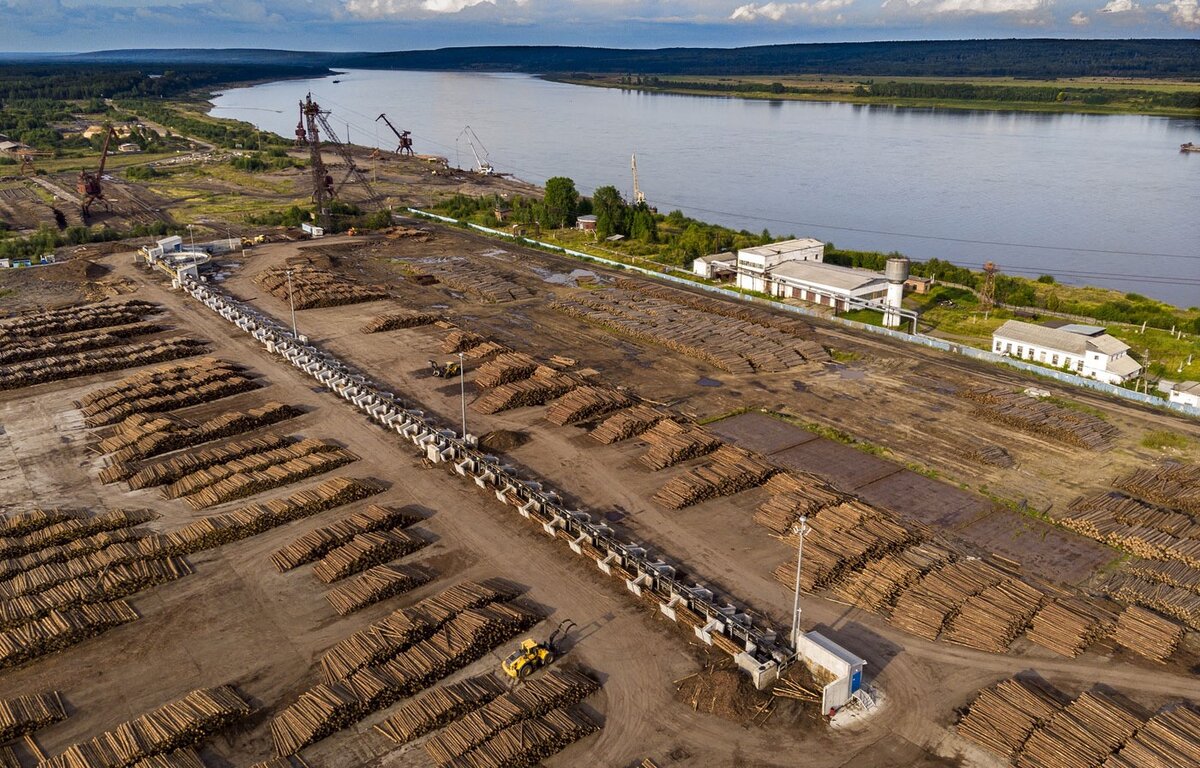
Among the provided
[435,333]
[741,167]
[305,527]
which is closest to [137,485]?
[305,527]

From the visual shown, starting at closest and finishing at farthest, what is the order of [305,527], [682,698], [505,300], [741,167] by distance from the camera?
1. [682,698]
2. [305,527]
3. [505,300]
4. [741,167]

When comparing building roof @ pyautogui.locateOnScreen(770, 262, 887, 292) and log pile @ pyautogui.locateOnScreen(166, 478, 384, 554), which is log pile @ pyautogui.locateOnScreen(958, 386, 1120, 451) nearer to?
building roof @ pyautogui.locateOnScreen(770, 262, 887, 292)

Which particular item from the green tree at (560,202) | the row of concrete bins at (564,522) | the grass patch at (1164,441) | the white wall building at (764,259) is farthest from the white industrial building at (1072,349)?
the green tree at (560,202)

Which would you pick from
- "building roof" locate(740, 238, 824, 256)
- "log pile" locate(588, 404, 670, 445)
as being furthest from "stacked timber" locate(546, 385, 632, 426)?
"building roof" locate(740, 238, 824, 256)

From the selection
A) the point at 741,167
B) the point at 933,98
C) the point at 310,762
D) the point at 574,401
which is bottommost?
the point at 310,762

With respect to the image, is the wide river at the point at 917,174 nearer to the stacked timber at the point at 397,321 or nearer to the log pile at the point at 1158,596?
the log pile at the point at 1158,596

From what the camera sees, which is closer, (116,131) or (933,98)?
(116,131)

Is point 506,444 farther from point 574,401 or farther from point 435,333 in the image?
point 435,333
